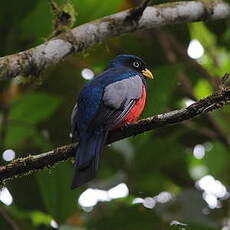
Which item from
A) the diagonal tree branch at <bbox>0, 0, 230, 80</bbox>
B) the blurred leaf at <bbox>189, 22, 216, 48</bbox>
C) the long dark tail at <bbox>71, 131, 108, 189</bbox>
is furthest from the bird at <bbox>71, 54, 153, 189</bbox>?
the blurred leaf at <bbox>189, 22, 216, 48</bbox>

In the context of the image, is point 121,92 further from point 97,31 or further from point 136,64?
point 136,64

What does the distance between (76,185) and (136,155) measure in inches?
87.3

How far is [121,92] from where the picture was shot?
4234 mm

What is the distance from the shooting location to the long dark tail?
3.55 m

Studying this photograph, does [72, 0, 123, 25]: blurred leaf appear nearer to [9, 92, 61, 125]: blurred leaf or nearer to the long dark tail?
[9, 92, 61, 125]: blurred leaf

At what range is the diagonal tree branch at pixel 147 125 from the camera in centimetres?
330

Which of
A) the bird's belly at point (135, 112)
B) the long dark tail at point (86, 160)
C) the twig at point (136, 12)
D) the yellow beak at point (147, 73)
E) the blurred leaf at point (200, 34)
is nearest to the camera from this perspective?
the long dark tail at point (86, 160)

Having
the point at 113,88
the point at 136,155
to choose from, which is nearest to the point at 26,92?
the point at 136,155

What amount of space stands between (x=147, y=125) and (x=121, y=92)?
2.75 ft

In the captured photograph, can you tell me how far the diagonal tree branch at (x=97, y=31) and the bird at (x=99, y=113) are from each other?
12.9 inches

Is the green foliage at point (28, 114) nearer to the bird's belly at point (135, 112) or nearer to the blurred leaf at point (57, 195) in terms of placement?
the blurred leaf at point (57, 195)

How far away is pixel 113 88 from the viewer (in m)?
4.29

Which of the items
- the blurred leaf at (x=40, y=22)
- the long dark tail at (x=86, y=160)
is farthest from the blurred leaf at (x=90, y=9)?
the long dark tail at (x=86, y=160)

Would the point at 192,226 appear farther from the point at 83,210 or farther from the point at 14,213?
the point at 14,213
